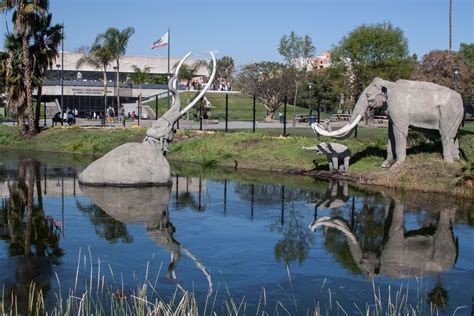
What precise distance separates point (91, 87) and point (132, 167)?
50108mm

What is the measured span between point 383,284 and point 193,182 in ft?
34.9

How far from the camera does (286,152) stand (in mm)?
23266

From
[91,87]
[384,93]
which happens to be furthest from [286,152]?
[91,87]

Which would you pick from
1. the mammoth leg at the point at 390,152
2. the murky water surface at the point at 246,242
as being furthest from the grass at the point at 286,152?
the murky water surface at the point at 246,242

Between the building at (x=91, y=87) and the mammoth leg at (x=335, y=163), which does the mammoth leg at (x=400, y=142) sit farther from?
the building at (x=91, y=87)

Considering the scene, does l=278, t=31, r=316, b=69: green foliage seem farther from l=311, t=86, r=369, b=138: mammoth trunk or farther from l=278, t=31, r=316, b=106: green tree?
l=311, t=86, r=369, b=138: mammoth trunk

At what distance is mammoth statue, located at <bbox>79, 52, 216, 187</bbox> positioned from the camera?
635 inches

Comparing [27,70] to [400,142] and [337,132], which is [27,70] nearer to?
[337,132]

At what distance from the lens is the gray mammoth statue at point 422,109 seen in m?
18.0

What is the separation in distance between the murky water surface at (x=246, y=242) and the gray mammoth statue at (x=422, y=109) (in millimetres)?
2009

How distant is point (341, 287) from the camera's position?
879 centimetres

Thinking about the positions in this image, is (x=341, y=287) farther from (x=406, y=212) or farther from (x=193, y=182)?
(x=193, y=182)

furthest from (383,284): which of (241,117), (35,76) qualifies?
(241,117)

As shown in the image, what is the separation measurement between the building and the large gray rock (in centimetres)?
3663
